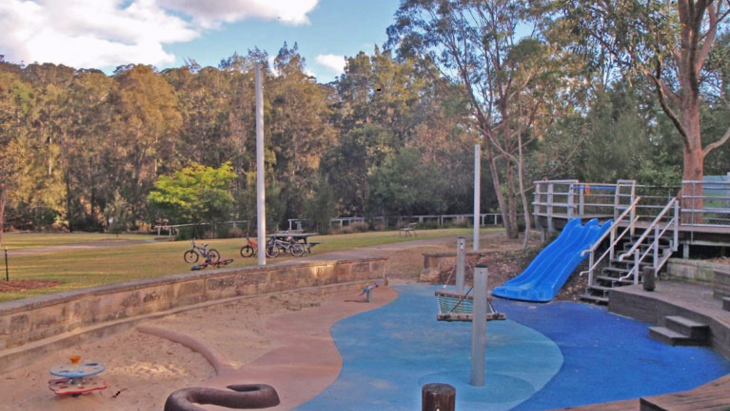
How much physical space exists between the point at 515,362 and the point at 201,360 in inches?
177

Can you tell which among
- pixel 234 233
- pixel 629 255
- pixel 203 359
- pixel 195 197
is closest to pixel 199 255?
pixel 203 359

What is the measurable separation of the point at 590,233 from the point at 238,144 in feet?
123

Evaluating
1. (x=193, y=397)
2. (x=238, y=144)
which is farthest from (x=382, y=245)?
(x=238, y=144)

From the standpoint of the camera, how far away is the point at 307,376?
745 cm

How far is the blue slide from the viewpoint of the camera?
13633 millimetres

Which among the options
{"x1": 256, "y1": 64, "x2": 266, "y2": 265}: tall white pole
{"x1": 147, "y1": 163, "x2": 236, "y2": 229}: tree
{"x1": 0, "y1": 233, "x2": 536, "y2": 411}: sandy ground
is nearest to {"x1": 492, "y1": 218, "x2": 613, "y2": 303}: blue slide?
{"x1": 0, "y1": 233, "x2": 536, "y2": 411}: sandy ground

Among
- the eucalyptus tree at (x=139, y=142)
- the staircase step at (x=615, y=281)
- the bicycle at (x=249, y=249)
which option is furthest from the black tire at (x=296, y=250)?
the eucalyptus tree at (x=139, y=142)

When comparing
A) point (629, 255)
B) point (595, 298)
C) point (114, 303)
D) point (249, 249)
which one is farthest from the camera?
point (249, 249)

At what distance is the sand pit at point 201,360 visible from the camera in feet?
21.1

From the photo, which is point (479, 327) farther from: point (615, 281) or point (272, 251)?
point (272, 251)

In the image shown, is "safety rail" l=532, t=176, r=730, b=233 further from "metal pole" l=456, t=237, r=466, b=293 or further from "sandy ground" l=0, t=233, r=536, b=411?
"sandy ground" l=0, t=233, r=536, b=411

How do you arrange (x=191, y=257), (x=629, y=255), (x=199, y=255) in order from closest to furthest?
1. (x=629, y=255)
2. (x=191, y=257)
3. (x=199, y=255)

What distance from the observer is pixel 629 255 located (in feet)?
43.9

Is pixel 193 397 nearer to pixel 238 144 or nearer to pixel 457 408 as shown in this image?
pixel 457 408
